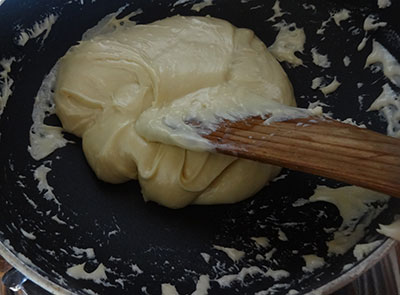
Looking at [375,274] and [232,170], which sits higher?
[232,170]

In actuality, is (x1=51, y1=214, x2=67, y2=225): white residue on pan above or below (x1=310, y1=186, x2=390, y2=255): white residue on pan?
above

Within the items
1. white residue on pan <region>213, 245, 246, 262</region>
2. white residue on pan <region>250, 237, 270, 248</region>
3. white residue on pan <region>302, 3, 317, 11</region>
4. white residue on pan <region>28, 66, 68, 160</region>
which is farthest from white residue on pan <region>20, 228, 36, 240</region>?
white residue on pan <region>302, 3, 317, 11</region>

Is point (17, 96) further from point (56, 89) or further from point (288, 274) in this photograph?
point (288, 274)

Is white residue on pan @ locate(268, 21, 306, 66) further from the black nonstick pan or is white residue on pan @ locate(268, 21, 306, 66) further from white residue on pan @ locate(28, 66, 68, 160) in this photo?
white residue on pan @ locate(28, 66, 68, 160)

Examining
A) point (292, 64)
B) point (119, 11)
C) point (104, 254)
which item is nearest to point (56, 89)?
point (119, 11)

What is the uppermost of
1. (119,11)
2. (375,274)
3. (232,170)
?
(119,11)

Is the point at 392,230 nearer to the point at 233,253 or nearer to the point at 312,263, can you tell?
the point at 312,263

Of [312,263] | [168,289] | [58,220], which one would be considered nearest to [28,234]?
[58,220]
